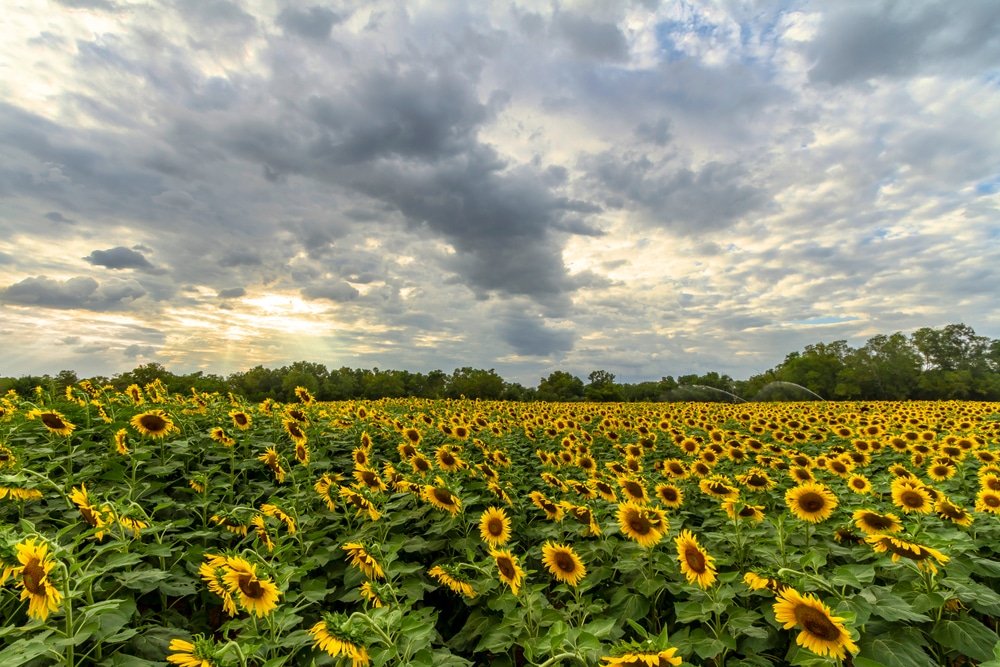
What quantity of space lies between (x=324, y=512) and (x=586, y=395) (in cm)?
4001

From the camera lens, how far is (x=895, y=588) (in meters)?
3.81

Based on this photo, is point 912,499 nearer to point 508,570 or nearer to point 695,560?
point 695,560

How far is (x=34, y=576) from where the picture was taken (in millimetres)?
2574

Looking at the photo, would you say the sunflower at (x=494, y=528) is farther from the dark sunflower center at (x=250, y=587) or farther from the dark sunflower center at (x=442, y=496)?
the dark sunflower center at (x=250, y=587)

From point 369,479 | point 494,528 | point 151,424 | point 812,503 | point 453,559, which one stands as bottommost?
point 453,559

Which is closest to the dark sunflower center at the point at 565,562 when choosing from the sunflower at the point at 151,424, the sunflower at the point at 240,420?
the sunflower at the point at 240,420

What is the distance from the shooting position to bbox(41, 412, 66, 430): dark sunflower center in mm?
5492

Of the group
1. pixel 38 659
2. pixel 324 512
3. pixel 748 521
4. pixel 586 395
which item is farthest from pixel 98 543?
pixel 586 395

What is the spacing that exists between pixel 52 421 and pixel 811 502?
8386 millimetres

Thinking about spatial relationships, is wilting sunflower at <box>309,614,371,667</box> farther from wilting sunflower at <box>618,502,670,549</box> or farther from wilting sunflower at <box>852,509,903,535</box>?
wilting sunflower at <box>852,509,903,535</box>

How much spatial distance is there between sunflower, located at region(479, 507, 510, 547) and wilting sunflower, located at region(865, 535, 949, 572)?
10.1ft

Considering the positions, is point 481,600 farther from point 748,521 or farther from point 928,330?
point 928,330

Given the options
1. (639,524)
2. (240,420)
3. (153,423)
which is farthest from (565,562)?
(153,423)

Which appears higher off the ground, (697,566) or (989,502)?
(989,502)
